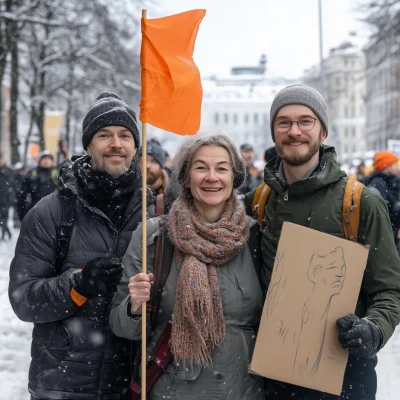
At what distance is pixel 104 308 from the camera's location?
3.18m

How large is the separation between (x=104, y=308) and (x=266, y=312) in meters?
0.74

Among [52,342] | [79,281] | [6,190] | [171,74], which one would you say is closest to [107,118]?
[171,74]

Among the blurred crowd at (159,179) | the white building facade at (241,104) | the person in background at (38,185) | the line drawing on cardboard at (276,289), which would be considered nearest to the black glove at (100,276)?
the line drawing on cardboard at (276,289)

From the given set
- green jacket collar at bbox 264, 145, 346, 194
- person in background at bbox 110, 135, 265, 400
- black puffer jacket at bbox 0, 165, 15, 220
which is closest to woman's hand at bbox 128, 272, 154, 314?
person in background at bbox 110, 135, 265, 400

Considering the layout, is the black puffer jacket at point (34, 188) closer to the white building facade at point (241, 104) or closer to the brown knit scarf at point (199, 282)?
the brown knit scarf at point (199, 282)

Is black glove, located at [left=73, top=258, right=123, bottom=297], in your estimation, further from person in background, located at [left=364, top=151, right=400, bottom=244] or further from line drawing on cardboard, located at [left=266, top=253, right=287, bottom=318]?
person in background, located at [left=364, top=151, right=400, bottom=244]

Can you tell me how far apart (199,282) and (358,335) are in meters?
0.64

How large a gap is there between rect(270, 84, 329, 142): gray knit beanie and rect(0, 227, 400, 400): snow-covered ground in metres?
3.17

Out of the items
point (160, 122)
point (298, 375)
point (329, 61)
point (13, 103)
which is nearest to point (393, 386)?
point (298, 375)

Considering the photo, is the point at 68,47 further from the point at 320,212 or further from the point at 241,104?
the point at 241,104

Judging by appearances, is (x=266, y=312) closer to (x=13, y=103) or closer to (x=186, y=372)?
(x=186, y=372)

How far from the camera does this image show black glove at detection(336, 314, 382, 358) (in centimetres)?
272

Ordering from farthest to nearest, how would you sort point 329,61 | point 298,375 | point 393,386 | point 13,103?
point 329,61 → point 13,103 → point 393,386 → point 298,375

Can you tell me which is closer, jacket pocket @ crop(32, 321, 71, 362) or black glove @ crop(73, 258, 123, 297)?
black glove @ crop(73, 258, 123, 297)
